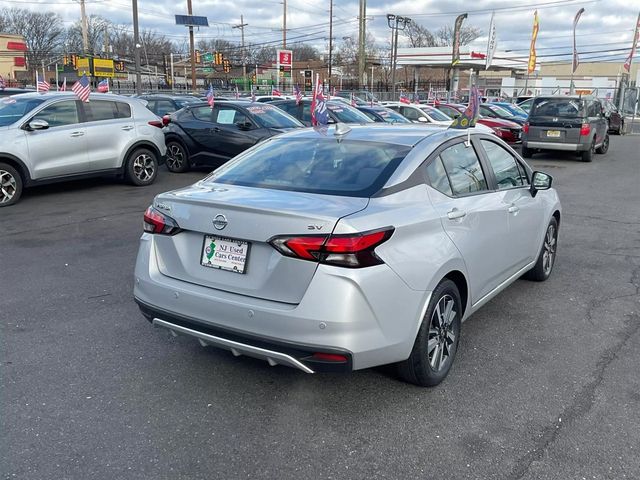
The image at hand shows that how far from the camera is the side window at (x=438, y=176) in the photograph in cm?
372

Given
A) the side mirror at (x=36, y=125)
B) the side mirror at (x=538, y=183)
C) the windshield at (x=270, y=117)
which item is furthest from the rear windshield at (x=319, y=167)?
the windshield at (x=270, y=117)

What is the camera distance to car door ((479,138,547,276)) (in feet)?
14.9

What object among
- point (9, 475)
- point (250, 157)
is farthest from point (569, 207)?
point (9, 475)

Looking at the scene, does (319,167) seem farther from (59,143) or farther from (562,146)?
(562,146)

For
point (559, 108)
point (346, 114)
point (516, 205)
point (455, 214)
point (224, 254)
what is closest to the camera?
point (224, 254)

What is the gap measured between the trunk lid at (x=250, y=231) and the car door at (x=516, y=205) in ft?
5.67

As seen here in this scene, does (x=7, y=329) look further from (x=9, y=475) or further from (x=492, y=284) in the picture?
(x=492, y=284)

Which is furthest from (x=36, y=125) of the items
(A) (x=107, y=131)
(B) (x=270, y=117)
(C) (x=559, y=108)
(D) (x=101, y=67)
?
(D) (x=101, y=67)

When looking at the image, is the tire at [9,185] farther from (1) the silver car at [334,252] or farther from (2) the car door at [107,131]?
(1) the silver car at [334,252]

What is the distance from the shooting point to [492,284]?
14.1 feet

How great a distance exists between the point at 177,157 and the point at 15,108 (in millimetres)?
4112

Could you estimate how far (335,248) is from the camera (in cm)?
294

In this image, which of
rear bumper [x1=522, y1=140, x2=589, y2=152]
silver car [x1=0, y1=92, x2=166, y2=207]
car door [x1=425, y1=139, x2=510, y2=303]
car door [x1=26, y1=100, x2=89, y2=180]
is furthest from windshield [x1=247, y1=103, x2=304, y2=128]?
car door [x1=425, y1=139, x2=510, y2=303]

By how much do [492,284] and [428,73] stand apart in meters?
100.0
